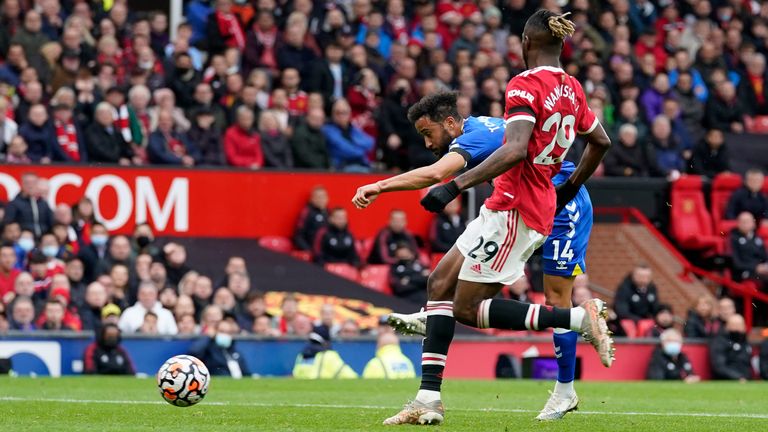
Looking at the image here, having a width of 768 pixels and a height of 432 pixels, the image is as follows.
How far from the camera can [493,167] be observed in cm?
862

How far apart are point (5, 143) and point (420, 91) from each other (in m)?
6.07

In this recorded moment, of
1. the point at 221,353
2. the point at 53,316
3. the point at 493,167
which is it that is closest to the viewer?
the point at 493,167

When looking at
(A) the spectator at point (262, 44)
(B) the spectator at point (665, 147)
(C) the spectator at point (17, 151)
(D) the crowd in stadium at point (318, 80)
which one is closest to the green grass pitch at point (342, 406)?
(C) the spectator at point (17, 151)

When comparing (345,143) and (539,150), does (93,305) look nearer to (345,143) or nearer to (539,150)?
(345,143)

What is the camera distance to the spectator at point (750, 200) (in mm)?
23016

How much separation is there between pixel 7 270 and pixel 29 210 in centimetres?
110

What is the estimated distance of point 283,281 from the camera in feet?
66.6

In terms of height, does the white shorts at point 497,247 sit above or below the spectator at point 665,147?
below

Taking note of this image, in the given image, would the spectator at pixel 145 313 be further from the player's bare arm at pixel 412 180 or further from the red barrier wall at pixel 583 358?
the player's bare arm at pixel 412 180

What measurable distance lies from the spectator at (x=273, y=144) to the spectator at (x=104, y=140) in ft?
6.22

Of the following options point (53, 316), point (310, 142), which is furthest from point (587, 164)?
point (310, 142)

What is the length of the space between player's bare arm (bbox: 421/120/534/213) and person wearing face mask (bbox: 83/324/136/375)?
29.5 ft

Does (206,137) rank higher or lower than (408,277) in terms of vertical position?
higher

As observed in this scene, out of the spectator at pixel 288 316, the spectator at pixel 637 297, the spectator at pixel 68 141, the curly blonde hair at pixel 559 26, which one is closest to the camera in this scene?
the curly blonde hair at pixel 559 26
